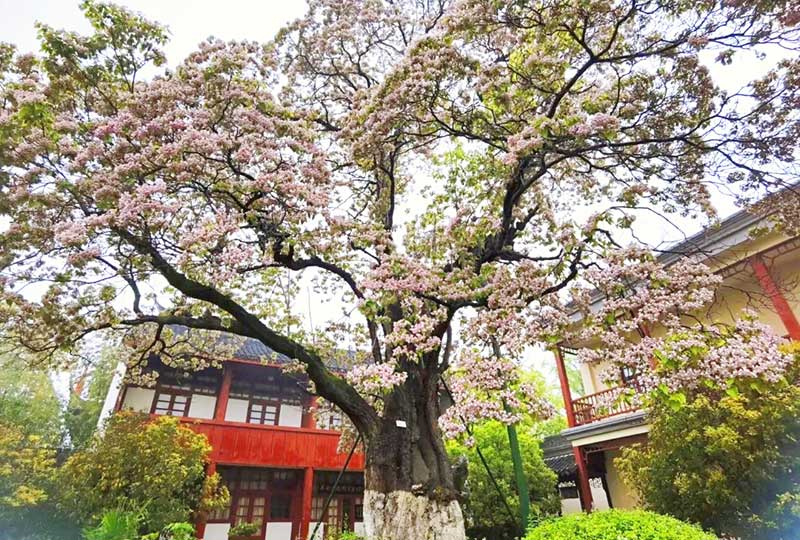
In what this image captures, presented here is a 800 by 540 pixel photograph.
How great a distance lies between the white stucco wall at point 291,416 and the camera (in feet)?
50.8

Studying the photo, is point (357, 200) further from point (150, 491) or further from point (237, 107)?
point (150, 491)

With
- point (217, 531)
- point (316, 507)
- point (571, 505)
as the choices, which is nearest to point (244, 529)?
point (217, 531)

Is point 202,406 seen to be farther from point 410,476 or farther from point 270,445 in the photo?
point 410,476

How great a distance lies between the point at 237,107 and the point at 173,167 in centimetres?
130

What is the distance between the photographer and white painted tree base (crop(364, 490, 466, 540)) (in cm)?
544

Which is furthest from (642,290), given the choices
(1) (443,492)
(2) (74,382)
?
(2) (74,382)

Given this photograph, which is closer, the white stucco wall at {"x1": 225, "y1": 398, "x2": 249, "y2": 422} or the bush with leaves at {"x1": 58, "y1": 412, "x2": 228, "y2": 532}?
the bush with leaves at {"x1": 58, "y1": 412, "x2": 228, "y2": 532}

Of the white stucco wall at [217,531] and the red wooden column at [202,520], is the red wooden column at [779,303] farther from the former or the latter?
the white stucco wall at [217,531]

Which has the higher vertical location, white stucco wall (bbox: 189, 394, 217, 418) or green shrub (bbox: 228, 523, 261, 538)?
white stucco wall (bbox: 189, 394, 217, 418)

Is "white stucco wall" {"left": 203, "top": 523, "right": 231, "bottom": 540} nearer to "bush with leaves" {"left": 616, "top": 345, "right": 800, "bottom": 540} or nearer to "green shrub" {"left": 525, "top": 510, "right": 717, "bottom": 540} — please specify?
"bush with leaves" {"left": 616, "top": 345, "right": 800, "bottom": 540}

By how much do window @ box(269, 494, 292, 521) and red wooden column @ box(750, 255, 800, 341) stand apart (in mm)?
14192

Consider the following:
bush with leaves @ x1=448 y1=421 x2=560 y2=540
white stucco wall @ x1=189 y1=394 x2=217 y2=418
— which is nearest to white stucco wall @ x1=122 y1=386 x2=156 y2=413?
white stucco wall @ x1=189 y1=394 x2=217 y2=418

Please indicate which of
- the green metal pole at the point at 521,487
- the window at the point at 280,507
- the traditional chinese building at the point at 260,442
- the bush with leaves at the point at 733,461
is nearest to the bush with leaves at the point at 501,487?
the green metal pole at the point at 521,487

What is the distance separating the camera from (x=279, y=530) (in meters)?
13.9
